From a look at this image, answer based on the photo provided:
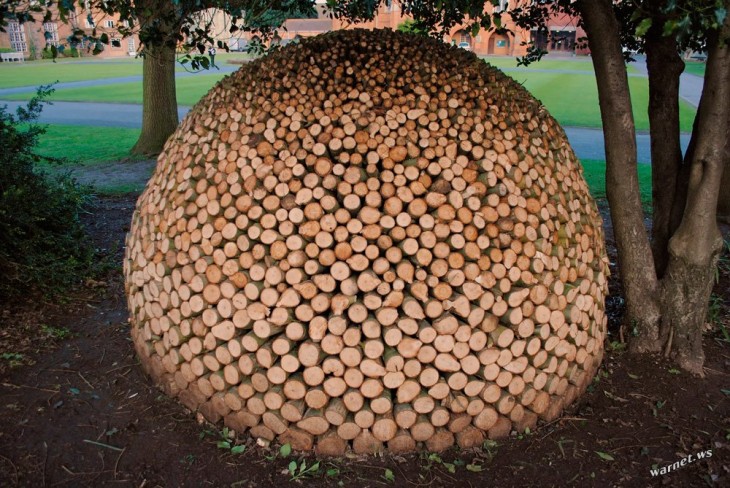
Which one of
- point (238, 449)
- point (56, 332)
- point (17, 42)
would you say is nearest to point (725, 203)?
point (238, 449)

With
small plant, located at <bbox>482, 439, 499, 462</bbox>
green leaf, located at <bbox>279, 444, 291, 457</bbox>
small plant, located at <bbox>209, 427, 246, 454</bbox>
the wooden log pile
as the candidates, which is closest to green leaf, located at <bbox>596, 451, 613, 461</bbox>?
the wooden log pile

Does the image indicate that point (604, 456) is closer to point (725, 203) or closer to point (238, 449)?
point (238, 449)

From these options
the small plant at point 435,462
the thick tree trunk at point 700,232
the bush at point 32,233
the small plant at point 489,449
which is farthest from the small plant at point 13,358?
the thick tree trunk at point 700,232

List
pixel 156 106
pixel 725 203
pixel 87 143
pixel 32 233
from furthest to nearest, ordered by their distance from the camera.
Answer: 1. pixel 87 143
2. pixel 156 106
3. pixel 725 203
4. pixel 32 233

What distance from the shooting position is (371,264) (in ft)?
7.53

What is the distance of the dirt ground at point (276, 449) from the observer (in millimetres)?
2371

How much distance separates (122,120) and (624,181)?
13845 millimetres

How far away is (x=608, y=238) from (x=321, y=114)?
424 cm

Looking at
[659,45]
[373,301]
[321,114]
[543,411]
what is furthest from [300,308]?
[659,45]

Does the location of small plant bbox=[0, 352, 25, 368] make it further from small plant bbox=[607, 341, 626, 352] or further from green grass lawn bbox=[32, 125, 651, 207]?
green grass lawn bbox=[32, 125, 651, 207]

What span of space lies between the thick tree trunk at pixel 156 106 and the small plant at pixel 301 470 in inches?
318

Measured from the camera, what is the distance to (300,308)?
2.29m

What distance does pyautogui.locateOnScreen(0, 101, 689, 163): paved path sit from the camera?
1072 cm

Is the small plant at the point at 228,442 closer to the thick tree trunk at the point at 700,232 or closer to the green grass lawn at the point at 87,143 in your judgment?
the thick tree trunk at the point at 700,232
